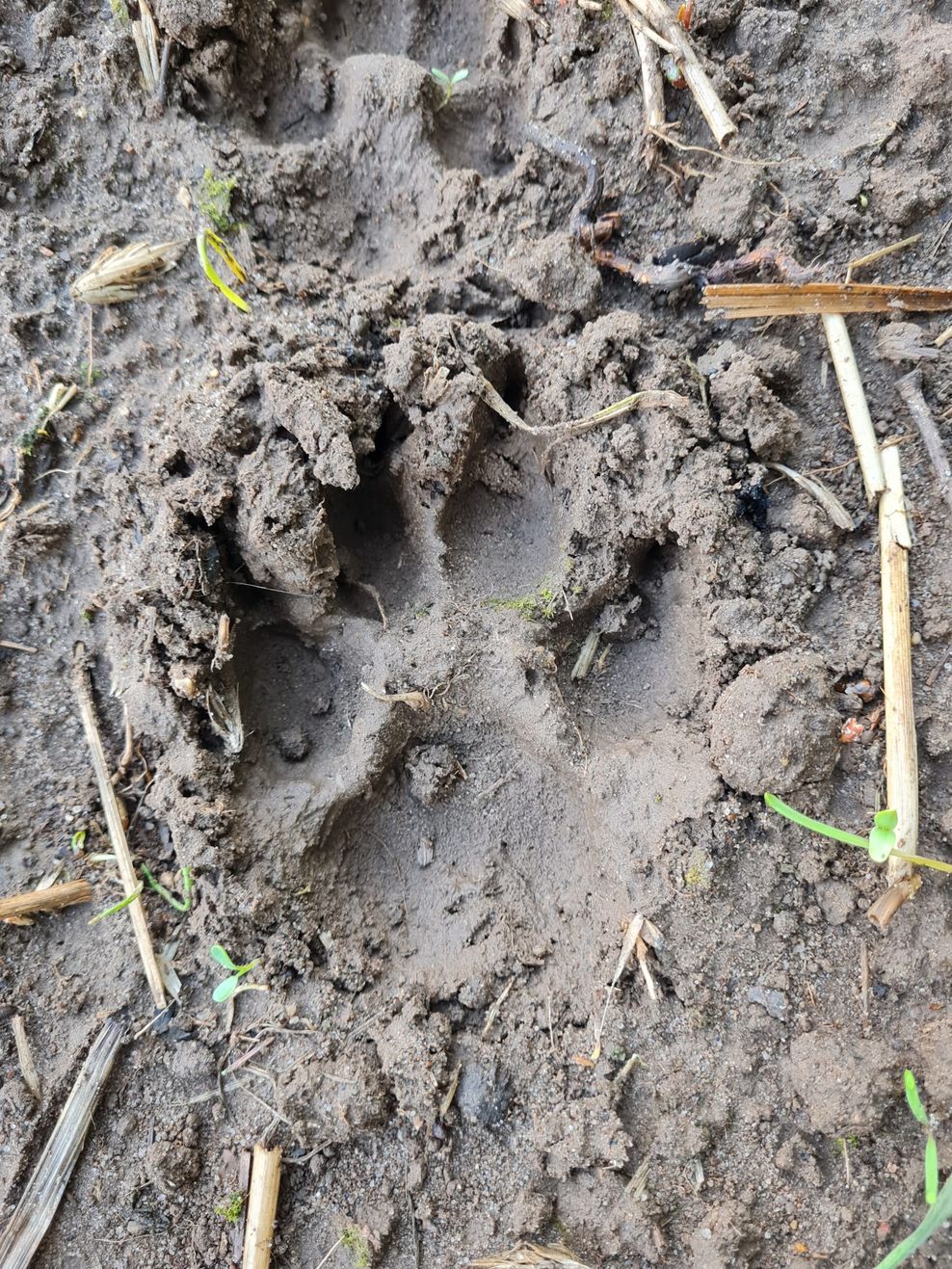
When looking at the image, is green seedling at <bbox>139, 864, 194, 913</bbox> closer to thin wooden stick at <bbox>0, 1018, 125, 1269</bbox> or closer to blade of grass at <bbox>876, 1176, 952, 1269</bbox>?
thin wooden stick at <bbox>0, 1018, 125, 1269</bbox>

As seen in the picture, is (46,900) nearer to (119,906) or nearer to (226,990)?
(119,906)

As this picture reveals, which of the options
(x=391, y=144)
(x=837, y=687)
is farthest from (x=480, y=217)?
(x=837, y=687)

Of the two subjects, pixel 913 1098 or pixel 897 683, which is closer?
pixel 913 1098

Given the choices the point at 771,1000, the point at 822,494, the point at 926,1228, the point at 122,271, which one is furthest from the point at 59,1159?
the point at 822,494

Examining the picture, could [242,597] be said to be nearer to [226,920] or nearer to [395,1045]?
[226,920]

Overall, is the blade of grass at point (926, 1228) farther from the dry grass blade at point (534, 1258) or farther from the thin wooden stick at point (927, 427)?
the thin wooden stick at point (927, 427)

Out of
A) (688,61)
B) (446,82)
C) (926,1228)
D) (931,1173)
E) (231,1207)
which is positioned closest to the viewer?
(926,1228)

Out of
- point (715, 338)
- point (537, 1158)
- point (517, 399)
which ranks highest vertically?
point (715, 338)
